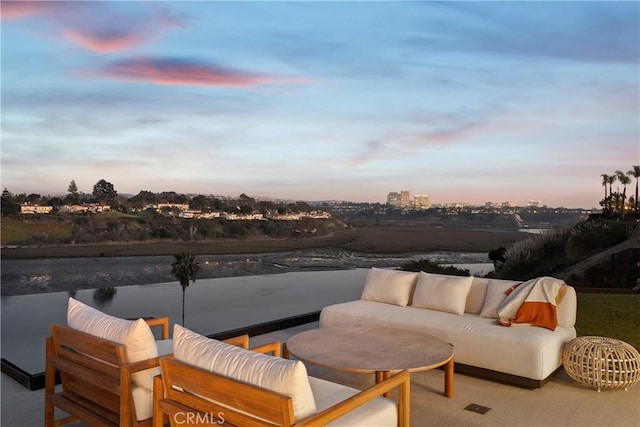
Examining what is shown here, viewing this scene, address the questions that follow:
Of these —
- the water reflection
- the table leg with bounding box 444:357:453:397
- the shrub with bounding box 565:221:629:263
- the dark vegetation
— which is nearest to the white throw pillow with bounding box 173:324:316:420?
the table leg with bounding box 444:357:453:397

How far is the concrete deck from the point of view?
3217 millimetres

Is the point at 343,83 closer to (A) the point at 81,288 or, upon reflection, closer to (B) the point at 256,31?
(B) the point at 256,31

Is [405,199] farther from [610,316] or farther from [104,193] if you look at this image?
[610,316]

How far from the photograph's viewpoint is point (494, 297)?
4516 mm

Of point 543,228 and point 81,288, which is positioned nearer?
point 81,288

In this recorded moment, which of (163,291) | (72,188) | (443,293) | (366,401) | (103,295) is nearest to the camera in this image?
(366,401)

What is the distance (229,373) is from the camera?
6.72 feet

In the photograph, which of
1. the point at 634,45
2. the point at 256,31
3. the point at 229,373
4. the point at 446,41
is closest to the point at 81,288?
the point at 256,31

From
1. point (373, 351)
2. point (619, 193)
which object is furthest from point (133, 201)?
point (619, 193)

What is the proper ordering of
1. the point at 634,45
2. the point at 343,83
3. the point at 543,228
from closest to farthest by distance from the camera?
the point at 634,45 < the point at 343,83 < the point at 543,228

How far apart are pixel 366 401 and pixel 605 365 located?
2391mm

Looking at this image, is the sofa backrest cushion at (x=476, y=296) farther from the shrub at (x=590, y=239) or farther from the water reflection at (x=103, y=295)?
the shrub at (x=590, y=239)

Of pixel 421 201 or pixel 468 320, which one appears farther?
pixel 421 201

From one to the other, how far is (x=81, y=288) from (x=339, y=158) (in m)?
8.56
